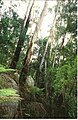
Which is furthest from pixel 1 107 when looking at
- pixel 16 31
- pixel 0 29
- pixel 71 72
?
pixel 16 31

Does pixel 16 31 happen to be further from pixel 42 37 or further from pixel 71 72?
pixel 42 37

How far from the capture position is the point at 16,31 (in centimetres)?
1034

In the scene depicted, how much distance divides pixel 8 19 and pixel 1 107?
455 cm

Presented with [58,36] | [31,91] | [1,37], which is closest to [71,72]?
[31,91]

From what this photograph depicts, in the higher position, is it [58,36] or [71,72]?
[58,36]

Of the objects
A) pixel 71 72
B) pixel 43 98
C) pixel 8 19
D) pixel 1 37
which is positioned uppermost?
pixel 8 19

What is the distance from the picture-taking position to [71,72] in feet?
29.3

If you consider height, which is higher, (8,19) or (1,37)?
(8,19)

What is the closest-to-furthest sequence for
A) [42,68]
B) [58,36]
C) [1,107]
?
[1,107] < [42,68] < [58,36]

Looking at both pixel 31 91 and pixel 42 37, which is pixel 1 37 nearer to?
pixel 31 91

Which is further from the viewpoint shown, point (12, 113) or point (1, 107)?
point (12, 113)

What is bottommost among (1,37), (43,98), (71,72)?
(43,98)

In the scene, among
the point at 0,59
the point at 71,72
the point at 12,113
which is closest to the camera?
the point at 12,113

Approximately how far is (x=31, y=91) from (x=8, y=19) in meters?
2.76
